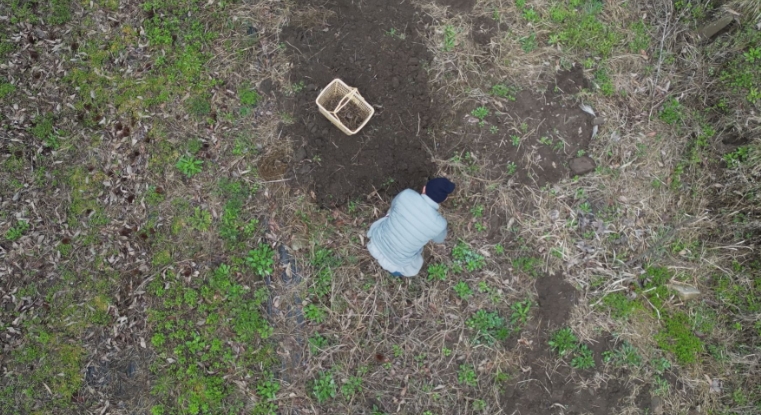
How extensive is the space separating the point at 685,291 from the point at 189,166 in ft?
17.0

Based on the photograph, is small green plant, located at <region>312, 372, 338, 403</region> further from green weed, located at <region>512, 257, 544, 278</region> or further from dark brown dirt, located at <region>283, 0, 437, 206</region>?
green weed, located at <region>512, 257, 544, 278</region>

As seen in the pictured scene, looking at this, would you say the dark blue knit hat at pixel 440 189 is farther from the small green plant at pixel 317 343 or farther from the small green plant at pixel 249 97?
the small green plant at pixel 249 97

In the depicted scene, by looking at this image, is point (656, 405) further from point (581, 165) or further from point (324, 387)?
point (324, 387)

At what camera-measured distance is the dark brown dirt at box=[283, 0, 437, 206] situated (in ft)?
13.9

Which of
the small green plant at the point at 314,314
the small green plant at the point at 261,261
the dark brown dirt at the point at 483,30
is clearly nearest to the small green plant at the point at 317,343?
the small green plant at the point at 314,314

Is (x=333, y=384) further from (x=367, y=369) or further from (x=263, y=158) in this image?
(x=263, y=158)

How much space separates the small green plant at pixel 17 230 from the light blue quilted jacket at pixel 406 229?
3.74 meters

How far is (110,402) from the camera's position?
4.15 meters

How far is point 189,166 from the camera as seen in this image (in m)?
4.35

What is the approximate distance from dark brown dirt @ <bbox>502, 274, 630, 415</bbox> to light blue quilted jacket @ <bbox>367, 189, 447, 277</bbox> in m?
1.46

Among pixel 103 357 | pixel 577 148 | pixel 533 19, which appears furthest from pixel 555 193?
pixel 103 357

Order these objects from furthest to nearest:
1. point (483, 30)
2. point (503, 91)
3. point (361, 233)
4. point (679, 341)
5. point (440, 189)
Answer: point (483, 30) → point (503, 91) → point (361, 233) → point (679, 341) → point (440, 189)

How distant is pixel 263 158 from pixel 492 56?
264cm

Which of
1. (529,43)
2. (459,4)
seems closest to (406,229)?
(529,43)
